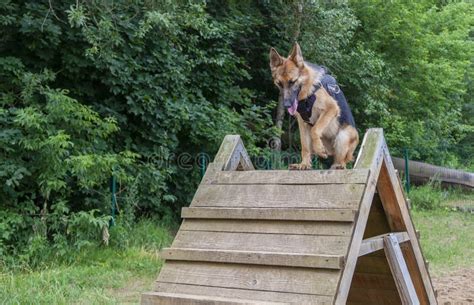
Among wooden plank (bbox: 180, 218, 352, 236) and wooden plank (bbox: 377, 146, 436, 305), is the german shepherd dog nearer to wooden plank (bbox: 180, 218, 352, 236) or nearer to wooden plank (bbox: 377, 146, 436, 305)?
wooden plank (bbox: 377, 146, 436, 305)

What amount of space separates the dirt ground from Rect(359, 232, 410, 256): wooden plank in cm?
228

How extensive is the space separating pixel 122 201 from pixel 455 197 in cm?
1010

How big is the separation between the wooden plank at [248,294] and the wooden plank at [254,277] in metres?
0.02

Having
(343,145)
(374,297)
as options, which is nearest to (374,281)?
(374,297)

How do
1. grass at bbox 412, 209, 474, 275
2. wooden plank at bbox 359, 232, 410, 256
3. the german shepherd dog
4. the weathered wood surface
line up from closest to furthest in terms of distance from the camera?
wooden plank at bbox 359, 232, 410, 256
the german shepherd dog
the weathered wood surface
grass at bbox 412, 209, 474, 275

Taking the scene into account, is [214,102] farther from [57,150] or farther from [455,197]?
[455,197]

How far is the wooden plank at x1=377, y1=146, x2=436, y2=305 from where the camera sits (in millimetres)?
3820

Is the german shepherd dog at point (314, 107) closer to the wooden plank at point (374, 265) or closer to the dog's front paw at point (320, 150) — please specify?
the dog's front paw at point (320, 150)

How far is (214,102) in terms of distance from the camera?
422 inches

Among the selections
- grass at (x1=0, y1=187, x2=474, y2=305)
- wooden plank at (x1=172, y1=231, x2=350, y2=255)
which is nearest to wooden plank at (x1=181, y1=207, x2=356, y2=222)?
wooden plank at (x1=172, y1=231, x2=350, y2=255)

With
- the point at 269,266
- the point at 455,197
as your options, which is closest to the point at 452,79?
the point at 455,197

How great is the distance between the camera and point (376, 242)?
12.1 feet

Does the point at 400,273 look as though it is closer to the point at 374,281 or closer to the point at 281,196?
the point at 374,281

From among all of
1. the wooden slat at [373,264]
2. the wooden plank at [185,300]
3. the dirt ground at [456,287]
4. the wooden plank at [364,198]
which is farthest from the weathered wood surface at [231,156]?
the dirt ground at [456,287]
